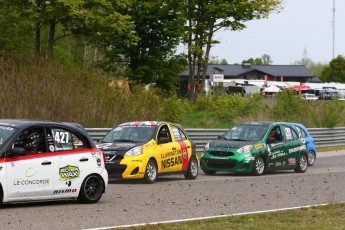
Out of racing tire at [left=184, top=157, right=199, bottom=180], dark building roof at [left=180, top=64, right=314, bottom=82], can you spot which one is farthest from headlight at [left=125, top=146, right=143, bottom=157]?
dark building roof at [left=180, top=64, right=314, bottom=82]

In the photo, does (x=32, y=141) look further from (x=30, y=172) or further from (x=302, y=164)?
(x=302, y=164)

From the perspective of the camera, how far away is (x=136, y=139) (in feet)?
68.4

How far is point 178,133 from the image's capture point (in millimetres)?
22062

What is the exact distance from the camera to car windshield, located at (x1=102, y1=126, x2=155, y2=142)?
68.5 feet

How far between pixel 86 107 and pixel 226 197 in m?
15.5

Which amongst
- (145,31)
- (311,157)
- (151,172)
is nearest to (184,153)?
(151,172)

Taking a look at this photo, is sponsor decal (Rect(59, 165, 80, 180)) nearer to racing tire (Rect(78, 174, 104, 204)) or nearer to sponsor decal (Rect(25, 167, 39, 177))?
racing tire (Rect(78, 174, 104, 204))

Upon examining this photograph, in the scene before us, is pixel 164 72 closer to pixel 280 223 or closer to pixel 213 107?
pixel 213 107

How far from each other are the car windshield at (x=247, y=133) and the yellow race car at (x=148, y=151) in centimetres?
266

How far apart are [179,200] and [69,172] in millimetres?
2475

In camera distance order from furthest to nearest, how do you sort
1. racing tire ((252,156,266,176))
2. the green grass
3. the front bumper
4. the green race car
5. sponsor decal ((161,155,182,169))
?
racing tire ((252,156,266,176))
the green race car
the front bumper
sponsor decal ((161,155,182,169))
the green grass

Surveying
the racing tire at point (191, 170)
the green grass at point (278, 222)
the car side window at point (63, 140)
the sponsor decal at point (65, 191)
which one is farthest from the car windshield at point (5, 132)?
the racing tire at point (191, 170)

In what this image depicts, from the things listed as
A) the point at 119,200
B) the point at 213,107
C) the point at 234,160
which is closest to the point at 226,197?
the point at 119,200

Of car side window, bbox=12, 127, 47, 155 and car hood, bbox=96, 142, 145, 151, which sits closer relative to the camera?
car side window, bbox=12, 127, 47, 155
